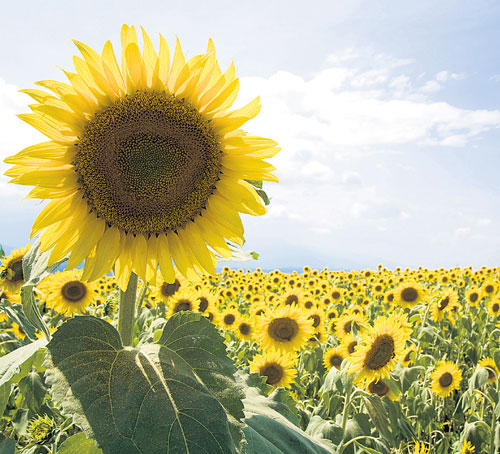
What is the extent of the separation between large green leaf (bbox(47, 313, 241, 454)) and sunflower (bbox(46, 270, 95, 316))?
4.25 metres

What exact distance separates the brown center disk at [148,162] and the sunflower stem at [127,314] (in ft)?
0.83

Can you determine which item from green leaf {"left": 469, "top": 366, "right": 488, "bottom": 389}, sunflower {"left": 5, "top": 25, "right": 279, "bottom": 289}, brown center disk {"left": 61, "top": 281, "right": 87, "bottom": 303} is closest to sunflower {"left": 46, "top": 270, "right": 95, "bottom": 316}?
brown center disk {"left": 61, "top": 281, "right": 87, "bottom": 303}

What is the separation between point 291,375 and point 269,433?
3.06 meters

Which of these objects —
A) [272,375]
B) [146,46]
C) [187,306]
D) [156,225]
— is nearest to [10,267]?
[187,306]

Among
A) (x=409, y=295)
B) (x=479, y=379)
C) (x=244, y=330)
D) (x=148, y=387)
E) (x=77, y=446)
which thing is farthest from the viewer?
(x=409, y=295)

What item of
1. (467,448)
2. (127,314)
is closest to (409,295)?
(467,448)

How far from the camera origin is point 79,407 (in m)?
1.28

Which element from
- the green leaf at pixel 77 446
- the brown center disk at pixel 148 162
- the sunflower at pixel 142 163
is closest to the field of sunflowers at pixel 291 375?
the green leaf at pixel 77 446

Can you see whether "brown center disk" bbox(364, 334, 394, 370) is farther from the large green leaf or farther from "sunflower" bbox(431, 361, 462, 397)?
the large green leaf

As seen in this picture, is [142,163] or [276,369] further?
[276,369]

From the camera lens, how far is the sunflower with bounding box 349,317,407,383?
12.1ft

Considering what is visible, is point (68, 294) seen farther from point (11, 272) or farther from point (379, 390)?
point (379, 390)

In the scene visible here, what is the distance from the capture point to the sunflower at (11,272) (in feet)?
14.4

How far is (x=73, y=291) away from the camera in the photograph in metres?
5.46
